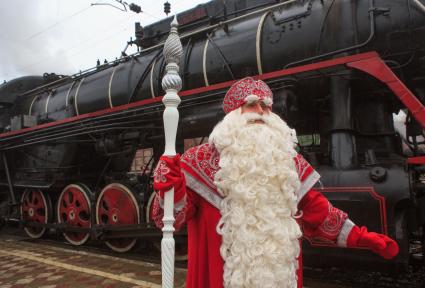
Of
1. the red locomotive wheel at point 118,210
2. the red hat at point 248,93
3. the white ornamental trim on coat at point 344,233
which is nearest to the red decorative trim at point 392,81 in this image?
the white ornamental trim on coat at point 344,233

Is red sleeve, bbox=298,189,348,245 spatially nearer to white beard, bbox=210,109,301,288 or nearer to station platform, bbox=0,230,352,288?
white beard, bbox=210,109,301,288

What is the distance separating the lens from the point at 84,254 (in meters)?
5.07

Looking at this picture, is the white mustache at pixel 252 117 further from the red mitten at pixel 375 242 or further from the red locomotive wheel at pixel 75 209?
the red locomotive wheel at pixel 75 209

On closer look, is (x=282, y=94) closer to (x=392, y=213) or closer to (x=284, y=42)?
(x=284, y=42)

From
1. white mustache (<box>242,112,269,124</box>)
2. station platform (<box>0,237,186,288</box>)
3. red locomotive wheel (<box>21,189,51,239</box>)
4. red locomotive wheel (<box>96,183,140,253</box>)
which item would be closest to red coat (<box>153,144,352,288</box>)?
white mustache (<box>242,112,269,124</box>)

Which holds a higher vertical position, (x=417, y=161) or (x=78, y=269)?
(x=417, y=161)

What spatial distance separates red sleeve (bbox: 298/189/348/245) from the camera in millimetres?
1762

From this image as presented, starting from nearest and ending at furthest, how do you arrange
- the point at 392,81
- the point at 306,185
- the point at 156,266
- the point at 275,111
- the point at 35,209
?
the point at 306,185
the point at 392,81
the point at 275,111
the point at 156,266
the point at 35,209

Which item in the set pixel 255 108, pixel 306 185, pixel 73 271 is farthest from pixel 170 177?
pixel 73 271

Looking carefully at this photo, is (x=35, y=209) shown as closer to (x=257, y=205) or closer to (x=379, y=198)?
(x=379, y=198)

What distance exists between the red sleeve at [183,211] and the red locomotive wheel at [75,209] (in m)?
4.02

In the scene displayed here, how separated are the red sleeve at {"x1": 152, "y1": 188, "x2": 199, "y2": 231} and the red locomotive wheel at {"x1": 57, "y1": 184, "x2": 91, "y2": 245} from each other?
4.02 meters

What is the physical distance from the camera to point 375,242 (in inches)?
65.2

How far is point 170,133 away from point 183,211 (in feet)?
1.14
